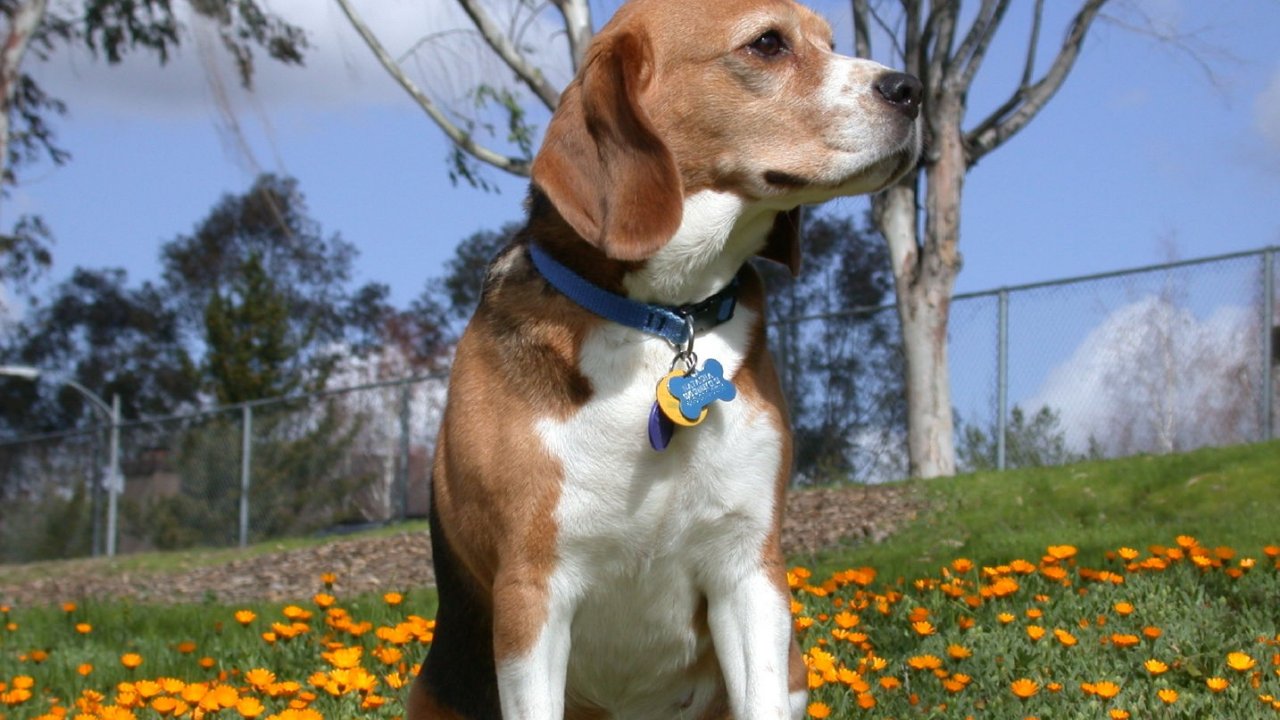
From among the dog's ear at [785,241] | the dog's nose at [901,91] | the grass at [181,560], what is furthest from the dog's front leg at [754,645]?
the grass at [181,560]

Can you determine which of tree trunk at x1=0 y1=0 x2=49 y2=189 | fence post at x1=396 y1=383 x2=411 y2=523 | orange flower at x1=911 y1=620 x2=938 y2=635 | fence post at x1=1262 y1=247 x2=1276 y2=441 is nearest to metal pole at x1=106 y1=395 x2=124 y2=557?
fence post at x1=396 y1=383 x2=411 y2=523

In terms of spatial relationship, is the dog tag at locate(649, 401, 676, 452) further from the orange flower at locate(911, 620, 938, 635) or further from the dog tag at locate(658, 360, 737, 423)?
the orange flower at locate(911, 620, 938, 635)

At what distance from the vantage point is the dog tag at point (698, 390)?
308 centimetres

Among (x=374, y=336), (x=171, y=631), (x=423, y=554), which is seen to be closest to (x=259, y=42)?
(x=423, y=554)

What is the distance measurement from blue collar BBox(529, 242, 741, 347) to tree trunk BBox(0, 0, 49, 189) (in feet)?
32.2

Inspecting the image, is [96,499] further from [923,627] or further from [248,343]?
[923,627]

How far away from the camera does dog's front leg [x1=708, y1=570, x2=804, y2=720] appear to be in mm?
3141

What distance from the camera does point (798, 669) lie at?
135 inches

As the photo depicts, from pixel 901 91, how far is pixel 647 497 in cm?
116

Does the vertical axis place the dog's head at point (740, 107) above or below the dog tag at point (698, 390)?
above

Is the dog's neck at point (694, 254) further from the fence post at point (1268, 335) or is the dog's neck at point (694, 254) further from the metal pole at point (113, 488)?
the metal pole at point (113, 488)

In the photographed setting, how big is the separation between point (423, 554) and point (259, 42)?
18.2 feet

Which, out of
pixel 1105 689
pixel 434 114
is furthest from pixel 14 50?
pixel 1105 689

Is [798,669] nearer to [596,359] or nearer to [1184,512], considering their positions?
[596,359]
